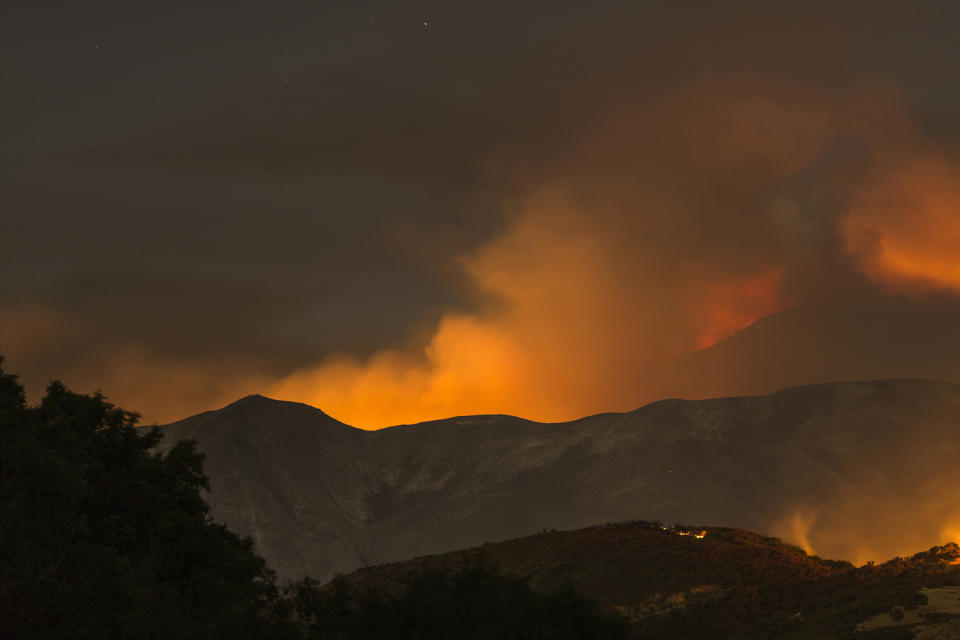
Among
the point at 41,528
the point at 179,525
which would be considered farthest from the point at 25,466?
the point at 179,525

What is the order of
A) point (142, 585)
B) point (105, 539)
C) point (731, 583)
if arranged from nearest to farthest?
point (142, 585)
point (105, 539)
point (731, 583)

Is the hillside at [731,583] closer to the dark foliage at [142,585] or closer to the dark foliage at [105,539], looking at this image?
the dark foliage at [105,539]

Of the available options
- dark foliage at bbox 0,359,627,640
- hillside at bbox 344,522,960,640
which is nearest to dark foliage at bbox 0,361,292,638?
dark foliage at bbox 0,359,627,640

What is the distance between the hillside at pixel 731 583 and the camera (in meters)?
44.8

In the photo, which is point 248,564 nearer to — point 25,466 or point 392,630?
point 25,466

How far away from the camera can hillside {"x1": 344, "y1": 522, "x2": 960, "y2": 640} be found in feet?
147

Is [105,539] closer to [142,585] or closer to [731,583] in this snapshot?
[142,585]

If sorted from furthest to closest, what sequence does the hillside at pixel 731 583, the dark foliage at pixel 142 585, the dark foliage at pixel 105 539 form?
the hillside at pixel 731 583 < the dark foliage at pixel 105 539 < the dark foliage at pixel 142 585

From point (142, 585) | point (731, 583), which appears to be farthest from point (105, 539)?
point (731, 583)

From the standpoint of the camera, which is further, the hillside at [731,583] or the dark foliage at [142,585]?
the hillside at [731,583]

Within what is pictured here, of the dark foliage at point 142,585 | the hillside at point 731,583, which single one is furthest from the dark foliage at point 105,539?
the hillside at point 731,583

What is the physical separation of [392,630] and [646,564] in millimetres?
46664

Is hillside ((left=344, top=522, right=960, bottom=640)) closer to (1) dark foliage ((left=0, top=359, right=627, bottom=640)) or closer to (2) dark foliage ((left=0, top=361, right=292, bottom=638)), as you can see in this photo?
(2) dark foliage ((left=0, top=361, right=292, bottom=638))

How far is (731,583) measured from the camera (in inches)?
2292
